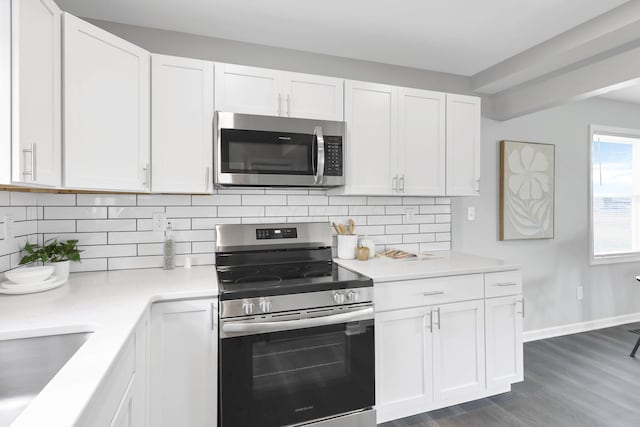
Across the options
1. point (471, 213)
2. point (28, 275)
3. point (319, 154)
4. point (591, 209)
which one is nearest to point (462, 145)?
point (471, 213)

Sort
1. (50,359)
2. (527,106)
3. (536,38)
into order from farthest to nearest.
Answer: (527,106)
(536,38)
(50,359)

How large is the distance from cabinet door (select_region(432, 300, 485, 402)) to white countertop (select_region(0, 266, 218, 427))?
4.56 feet

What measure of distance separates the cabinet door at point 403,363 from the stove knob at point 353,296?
0.22 metres

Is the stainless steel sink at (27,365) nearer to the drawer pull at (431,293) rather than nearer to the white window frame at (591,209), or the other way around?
the drawer pull at (431,293)

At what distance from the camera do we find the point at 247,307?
1.69 metres

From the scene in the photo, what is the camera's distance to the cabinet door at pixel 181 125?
1.95 metres

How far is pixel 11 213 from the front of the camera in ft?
5.58

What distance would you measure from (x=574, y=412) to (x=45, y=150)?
10.4 ft

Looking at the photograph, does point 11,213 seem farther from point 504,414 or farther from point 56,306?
point 504,414

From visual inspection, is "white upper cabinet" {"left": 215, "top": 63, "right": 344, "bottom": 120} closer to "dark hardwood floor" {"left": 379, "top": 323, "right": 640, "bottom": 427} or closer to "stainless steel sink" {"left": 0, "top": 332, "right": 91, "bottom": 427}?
"stainless steel sink" {"left": 0, "top": 332, "right": 91, "bottom": 427}

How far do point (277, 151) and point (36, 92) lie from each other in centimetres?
115

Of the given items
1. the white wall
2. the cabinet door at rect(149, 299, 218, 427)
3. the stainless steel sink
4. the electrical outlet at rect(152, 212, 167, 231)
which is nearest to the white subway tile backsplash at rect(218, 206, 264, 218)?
the electrical outlet at rect(152, 212, 167, 231)

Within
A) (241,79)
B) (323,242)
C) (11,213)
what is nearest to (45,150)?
(11,213)

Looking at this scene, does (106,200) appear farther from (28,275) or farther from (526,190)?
(526,190)
